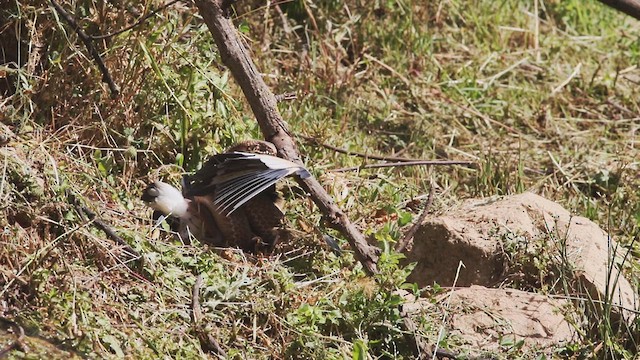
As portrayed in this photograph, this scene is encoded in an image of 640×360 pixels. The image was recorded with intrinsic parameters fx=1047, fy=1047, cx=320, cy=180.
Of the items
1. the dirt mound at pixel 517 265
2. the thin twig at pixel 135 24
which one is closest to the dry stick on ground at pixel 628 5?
the dirt mound at pixel 517 265

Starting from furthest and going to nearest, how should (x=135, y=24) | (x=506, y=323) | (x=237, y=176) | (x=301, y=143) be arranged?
1. (x=301, y=143)
2. (x=135, y=24)
3. (x=237, y=176)
4. (x=506, y=323)

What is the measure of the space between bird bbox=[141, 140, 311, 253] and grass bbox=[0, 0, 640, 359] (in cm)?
11

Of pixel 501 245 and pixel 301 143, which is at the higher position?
pixel 301 143

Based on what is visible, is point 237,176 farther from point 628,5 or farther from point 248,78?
point 628,5

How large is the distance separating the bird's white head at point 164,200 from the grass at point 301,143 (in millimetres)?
81

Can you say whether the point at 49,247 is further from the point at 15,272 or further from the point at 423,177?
the point at 423,177

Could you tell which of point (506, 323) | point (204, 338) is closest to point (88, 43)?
point (204, 338)

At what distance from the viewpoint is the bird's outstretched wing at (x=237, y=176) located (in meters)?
4.14

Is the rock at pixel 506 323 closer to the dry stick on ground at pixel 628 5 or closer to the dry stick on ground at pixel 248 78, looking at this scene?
the dry stick on ground at pixel 248 78

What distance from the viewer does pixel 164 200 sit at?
4.41m

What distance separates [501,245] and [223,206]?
3.85 ft

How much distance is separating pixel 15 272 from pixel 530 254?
206 cm

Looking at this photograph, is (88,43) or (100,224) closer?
(100,224)

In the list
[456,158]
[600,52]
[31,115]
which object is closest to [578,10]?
[600,52]
